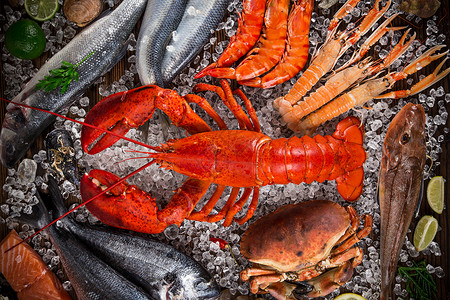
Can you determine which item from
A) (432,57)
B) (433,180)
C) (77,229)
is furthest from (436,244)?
(77,229)

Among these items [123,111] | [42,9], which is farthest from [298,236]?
[42,9]

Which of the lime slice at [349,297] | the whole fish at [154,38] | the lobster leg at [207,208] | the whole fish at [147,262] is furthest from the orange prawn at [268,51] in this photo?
the lime slice at [349,297]

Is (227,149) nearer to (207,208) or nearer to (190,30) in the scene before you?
(207,208)

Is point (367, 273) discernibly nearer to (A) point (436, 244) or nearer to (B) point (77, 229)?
(A) point (436, 244)

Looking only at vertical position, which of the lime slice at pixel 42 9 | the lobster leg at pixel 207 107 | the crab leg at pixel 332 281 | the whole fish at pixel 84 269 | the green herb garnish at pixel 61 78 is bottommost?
the crab leg at pixel 332 281

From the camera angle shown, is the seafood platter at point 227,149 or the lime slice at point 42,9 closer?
the seafood platter at point 227,149

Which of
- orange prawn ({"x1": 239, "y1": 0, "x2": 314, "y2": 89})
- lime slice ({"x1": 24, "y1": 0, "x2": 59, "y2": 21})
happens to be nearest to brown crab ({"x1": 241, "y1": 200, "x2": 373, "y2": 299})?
orange prawn ({"x1": 239, "y1": 0, "x2": 314, "y2": 89})

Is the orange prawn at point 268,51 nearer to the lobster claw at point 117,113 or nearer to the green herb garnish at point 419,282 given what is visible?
the lobster claw at point 117,113
